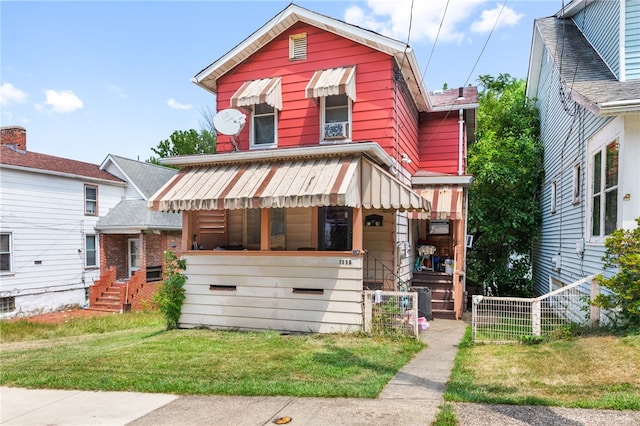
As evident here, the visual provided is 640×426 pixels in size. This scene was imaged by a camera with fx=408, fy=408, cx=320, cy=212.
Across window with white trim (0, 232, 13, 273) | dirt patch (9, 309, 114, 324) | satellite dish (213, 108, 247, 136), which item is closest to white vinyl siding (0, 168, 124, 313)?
window with white trim (0, 232, 13, 273)

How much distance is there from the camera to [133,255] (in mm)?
21094

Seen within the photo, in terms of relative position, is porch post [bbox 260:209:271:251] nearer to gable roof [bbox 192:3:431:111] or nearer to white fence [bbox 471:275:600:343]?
white fence [bbox 471:275:600:343]

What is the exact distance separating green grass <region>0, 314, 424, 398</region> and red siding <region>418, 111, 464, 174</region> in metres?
8.02

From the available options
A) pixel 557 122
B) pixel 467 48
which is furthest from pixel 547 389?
pixel 557 122

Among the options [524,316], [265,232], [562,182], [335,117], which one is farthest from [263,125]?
[562,182]

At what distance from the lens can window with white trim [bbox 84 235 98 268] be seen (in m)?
19.6

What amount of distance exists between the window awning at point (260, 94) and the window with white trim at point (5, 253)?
39.3 ft

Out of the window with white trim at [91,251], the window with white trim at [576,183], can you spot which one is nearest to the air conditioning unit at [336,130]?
the window with white trim at [576,183]

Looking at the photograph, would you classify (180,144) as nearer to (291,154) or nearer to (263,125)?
(263,125)

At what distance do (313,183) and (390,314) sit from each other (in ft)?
10.2

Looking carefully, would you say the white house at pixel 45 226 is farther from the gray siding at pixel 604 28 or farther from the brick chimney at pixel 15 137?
the gray siding at pixel 604 28

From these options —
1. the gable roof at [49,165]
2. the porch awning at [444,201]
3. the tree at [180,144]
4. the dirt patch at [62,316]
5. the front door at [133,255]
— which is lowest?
the dirt patch at [62,316]

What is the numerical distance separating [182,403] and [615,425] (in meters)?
4.58

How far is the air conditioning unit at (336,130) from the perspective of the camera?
1080cm
